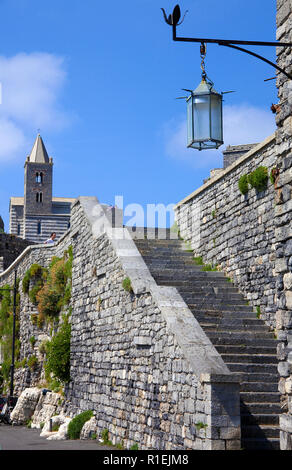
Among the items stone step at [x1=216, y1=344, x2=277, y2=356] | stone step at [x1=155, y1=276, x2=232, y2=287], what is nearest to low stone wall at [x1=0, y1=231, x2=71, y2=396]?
stone step at [x1=155, y1=276, x2=232, y2=287]

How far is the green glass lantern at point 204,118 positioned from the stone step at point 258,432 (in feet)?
15.3

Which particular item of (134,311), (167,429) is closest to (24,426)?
(134,311)

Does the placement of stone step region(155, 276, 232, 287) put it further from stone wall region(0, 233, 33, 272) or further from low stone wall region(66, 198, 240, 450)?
stone wall region(0, 233, 33, 272)

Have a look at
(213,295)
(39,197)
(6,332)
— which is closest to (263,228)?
(213,295)

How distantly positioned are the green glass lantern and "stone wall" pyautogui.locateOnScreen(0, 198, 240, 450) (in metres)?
2.24

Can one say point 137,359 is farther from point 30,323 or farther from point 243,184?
point 30,323

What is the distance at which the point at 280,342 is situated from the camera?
6.91 m

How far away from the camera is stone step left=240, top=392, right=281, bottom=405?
8.98 meters

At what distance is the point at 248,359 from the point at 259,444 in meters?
1.79

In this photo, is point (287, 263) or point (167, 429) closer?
point (287, 263)

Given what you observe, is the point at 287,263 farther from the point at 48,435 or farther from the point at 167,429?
the point at 48,435

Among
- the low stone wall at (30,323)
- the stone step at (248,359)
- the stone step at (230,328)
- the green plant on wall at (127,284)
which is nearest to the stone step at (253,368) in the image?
the stone step at (248,359)
